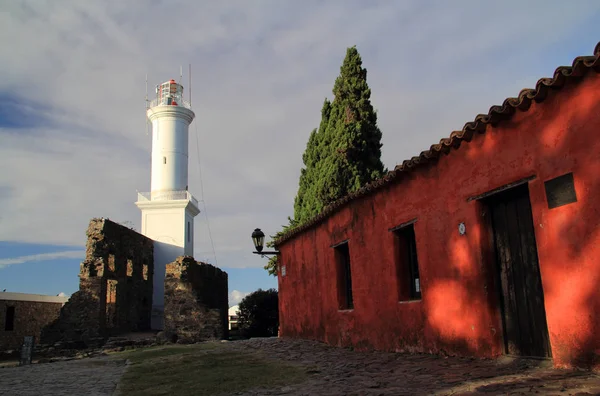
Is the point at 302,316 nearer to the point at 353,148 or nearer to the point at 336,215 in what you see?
the point at 336,215

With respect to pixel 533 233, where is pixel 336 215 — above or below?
above

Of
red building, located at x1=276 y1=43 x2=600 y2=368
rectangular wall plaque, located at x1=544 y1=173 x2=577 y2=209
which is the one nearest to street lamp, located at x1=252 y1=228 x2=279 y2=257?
red building, located at x1=276 y1=43 x2=600 y2=368

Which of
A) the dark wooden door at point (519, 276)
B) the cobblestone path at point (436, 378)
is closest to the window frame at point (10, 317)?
the cobblestone path at point (436, 378)

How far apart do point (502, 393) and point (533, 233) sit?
2.09 m

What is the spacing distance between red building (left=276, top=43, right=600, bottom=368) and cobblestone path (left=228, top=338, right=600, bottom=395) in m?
0.28

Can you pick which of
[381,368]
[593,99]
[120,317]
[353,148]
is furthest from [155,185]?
[593,99]

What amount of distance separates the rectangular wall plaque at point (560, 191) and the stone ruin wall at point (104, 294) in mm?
20081

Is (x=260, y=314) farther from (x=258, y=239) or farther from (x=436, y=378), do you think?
(x=436, y=378)

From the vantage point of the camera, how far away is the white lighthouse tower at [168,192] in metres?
32.1

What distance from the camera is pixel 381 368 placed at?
6680mm

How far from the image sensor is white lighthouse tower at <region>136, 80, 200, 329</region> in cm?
3209

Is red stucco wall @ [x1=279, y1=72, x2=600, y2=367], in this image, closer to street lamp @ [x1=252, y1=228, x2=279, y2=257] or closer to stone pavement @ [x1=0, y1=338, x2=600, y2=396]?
stone pavement @ [x1=0, y1=338, x2=600, y2=396]

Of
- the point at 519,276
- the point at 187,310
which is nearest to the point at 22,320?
the point at 187,310

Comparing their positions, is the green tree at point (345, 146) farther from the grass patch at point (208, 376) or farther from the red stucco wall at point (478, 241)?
the grass patch at point (208, 376)
